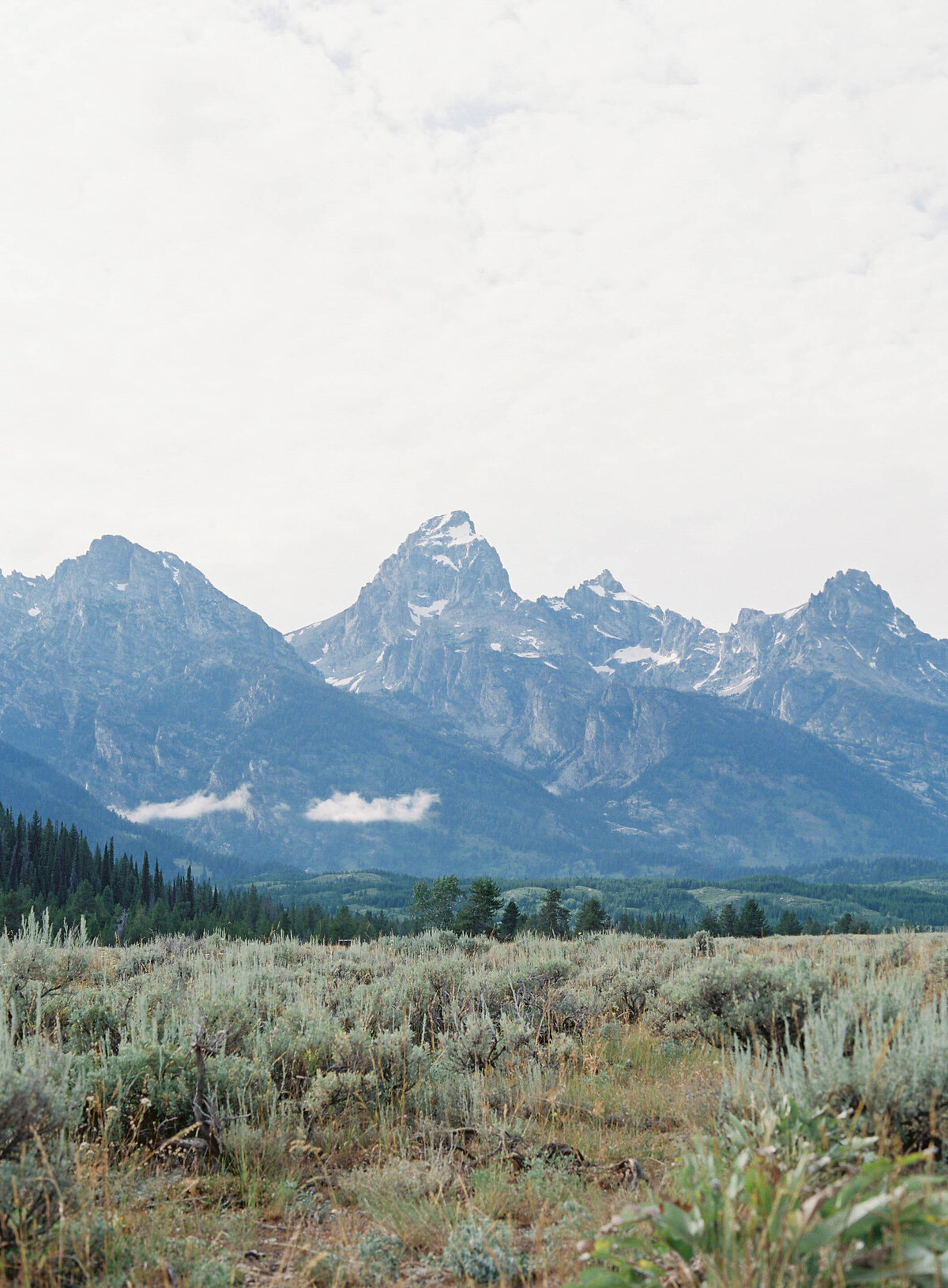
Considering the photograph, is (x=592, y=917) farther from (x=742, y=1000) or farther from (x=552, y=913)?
(x=742, y=1000)

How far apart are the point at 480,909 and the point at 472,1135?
70193 millimetres

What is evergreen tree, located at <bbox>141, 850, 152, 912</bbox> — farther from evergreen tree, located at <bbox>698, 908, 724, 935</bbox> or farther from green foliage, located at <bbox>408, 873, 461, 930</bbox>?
evergreen tree, located at <bbox>698, 908, 724, 935</bbox>

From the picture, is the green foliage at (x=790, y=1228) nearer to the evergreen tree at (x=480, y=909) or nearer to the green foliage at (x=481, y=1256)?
the green foliage at (x=481, y=1256)

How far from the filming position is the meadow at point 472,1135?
3881 millimetres

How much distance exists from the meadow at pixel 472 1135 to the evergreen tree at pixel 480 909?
64.6 m

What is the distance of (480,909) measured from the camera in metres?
74.6

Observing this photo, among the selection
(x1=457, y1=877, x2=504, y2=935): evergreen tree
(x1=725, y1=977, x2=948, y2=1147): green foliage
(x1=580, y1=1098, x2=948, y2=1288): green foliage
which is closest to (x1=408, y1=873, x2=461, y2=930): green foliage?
(x1=457, y1=877, x2=504, y2=935): evergreen tree

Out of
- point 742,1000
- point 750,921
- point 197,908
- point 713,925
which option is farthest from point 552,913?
point 742,1000

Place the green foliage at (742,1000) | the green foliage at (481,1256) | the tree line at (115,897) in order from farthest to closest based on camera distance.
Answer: the tree line at (115,897)
the green foliage at (742,1000)
the green foliage at (481,1256)

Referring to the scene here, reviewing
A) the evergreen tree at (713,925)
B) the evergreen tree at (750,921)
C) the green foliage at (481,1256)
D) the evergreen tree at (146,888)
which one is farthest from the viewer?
the evergreen tree at (146,888)

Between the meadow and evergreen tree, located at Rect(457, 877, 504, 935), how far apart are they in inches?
2543

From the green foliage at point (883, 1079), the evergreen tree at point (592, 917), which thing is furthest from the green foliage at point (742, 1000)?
the evergreen tree at point (592, 917)

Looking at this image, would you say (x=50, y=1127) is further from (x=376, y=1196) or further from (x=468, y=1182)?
(x=468, y=1182)

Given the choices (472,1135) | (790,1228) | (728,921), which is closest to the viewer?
(790,1228)
